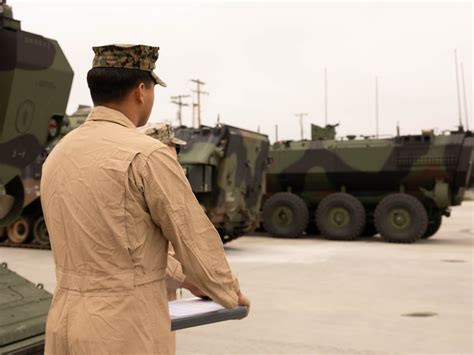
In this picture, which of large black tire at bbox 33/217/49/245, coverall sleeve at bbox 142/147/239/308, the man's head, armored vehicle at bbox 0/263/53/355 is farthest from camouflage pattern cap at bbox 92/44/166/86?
large black tire at bbox 33/217/49/245

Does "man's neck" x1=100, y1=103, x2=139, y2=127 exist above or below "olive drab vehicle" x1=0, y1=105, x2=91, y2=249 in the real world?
above

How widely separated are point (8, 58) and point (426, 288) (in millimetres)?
5352

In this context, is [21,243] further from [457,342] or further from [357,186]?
[457,342]

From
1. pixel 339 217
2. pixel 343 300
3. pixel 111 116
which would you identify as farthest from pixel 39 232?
pixel 111 116

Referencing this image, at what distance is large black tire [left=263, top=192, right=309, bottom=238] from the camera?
14.3 m

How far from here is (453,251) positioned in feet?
37.8

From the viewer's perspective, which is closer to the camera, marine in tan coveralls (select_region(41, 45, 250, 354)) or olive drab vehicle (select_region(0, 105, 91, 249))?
marine in tan coveralls (select_region(41, 45, 250, 354))

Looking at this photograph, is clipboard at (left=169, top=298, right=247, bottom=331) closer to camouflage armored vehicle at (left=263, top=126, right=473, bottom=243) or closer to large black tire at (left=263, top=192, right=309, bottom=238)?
camouflage armored vehicle at (left=263, top=126, right=473, bottom=243)

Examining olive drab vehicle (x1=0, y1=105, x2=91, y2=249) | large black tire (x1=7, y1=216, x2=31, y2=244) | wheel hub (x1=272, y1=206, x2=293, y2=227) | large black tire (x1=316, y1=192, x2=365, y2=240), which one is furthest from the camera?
wheel hub (x1=272, y1=206, x2=293, y2=227)

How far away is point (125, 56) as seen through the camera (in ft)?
5.63

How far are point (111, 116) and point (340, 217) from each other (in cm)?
1238

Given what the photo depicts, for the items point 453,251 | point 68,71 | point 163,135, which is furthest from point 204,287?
point 453,251

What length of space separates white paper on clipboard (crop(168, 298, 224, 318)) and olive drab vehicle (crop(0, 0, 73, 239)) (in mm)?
2122

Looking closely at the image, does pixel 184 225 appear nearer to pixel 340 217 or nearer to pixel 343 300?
pixel 343 300
